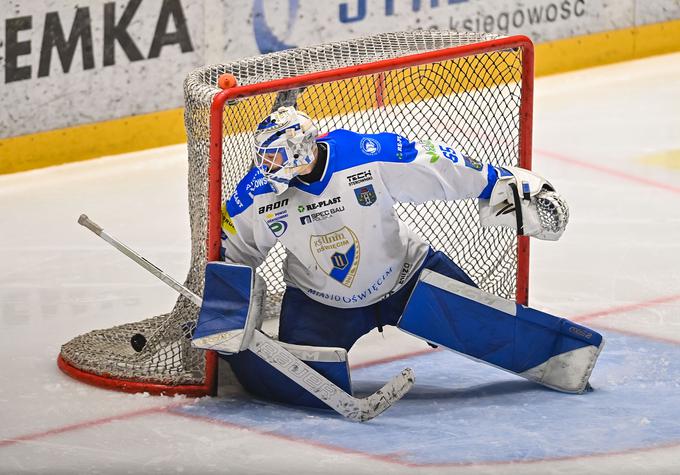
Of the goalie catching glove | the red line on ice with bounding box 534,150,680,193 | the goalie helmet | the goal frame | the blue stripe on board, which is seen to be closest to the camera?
the blue stripe on board

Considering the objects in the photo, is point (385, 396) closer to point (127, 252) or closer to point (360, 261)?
point (360, 261)

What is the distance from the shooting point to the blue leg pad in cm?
420

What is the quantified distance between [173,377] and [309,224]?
1.99ft

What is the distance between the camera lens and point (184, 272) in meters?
5.55

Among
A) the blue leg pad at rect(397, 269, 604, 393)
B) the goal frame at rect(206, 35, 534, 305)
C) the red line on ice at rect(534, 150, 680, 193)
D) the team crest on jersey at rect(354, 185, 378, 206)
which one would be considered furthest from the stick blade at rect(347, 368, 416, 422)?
the red line on ice at rect(534, 150, 680, 193)

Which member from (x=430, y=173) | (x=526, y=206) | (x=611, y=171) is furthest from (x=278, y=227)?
(x=611, y=171)

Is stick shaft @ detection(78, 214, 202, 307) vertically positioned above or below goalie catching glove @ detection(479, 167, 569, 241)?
below

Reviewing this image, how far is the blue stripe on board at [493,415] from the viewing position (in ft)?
12.4

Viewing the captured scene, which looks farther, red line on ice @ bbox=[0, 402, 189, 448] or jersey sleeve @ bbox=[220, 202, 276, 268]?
jersey sleeve @ bbox=[220, 202, 276, 268]

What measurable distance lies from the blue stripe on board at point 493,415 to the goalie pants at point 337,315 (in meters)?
0.19

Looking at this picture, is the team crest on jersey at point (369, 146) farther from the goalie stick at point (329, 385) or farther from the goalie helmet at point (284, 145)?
the goalie stick at point (329, 385)

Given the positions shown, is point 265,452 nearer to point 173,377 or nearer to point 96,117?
point 173,377

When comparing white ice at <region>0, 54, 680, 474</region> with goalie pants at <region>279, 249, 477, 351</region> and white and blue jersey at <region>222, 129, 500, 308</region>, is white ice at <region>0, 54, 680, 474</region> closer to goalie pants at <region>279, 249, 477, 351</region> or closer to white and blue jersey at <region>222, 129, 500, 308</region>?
goalie pants at <region>279, 249, 477, 351</region>

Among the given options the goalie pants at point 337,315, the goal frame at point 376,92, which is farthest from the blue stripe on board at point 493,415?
the goal frame at point 376,92
